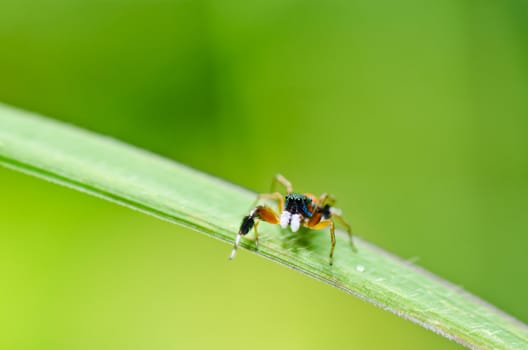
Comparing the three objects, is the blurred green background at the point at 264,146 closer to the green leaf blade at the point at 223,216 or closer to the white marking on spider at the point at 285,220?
the white marking on spider at the point at 285,220

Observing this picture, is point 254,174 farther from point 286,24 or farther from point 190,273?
point 286,24

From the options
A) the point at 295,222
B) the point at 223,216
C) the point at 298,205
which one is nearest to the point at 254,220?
the point at 223,216

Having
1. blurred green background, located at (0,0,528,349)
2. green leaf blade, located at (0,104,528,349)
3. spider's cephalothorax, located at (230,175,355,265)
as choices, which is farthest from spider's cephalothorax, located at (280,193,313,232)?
blurred green background, located at (0,0,528,349)

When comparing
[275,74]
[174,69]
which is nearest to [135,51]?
[174,69]

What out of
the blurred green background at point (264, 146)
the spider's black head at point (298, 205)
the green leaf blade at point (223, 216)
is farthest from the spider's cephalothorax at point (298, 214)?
the blurred green background at point (264, 146)

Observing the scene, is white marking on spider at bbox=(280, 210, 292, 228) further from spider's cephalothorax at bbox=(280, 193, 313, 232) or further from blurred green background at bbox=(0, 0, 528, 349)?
blurred green background at bbox=(0, 0, 528, 349)
